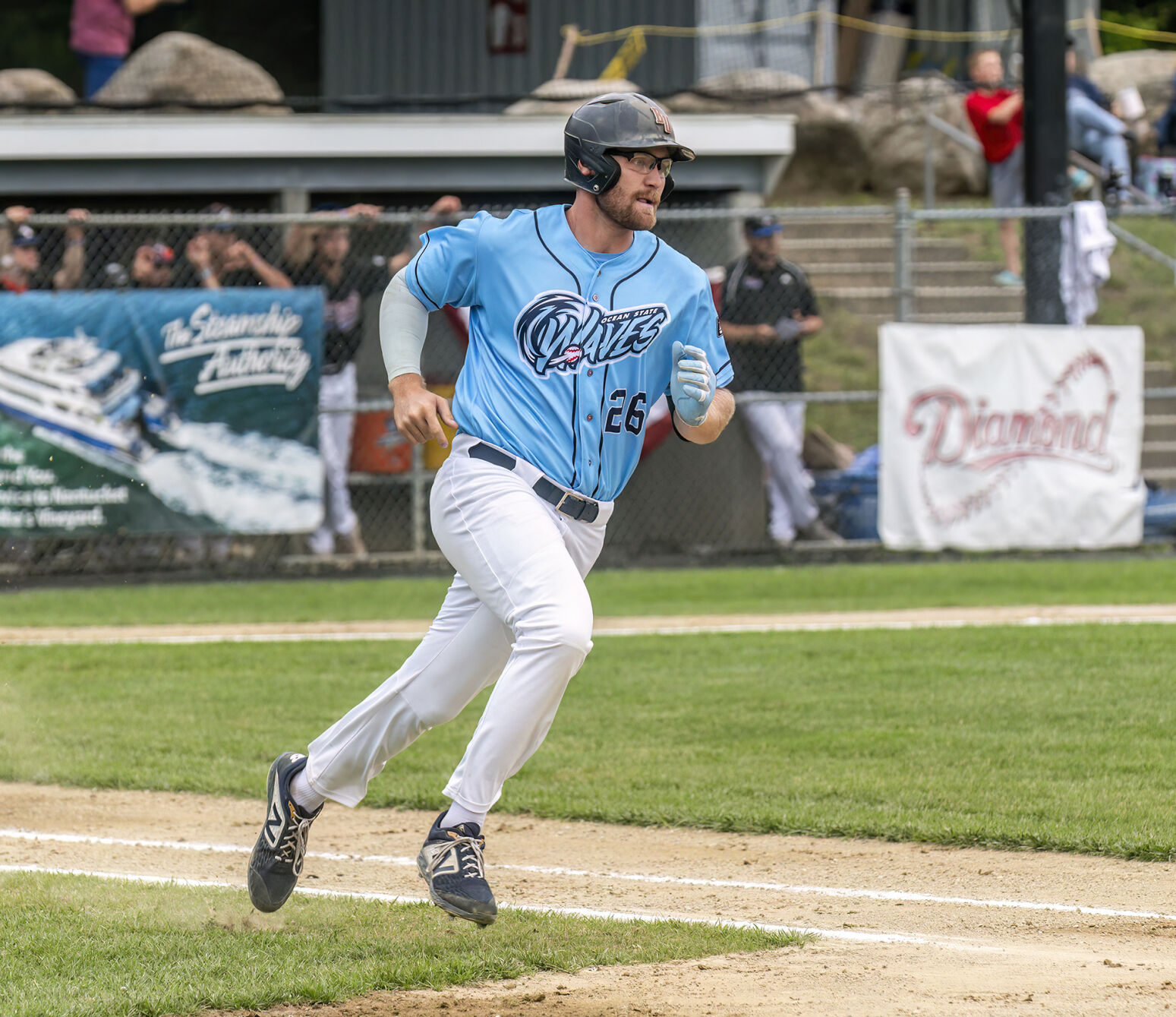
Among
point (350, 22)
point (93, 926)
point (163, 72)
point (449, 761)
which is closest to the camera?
point (93, 926)

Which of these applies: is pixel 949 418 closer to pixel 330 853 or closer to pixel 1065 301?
pixel 1065 301

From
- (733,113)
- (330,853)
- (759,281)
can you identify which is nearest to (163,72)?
(733,113)

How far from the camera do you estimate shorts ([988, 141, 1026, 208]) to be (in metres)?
14.9

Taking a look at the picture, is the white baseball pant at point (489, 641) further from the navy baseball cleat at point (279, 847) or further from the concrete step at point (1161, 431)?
the concrete step at point (1161, 431)

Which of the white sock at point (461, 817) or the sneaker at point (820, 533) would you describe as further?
the sneaker at point (820, 533)

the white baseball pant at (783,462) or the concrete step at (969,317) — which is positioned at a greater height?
the concrete step at (969,317)

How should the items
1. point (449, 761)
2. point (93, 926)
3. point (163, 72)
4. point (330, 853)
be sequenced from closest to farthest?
point (93, 926)
point (330, 853)
point (449, 761)
point (163, 72)

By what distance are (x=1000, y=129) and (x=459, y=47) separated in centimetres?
634

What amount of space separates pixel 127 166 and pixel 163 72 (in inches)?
53.8

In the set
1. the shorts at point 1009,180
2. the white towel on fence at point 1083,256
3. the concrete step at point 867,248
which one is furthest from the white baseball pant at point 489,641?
the concrete step at point 867,248

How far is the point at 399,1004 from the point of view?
371cm

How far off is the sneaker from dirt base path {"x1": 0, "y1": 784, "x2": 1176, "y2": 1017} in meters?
7.29

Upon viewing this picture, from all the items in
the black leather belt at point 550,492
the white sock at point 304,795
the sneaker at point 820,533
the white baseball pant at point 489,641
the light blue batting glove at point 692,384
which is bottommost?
the sneaker at point 820,533

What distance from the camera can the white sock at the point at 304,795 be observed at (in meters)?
4.46
